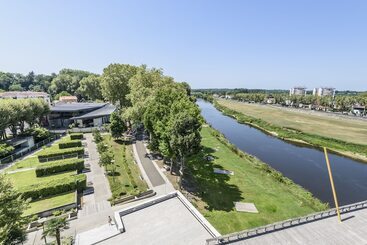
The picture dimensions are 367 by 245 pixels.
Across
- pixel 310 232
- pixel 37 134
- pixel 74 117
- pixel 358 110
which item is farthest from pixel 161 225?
pixel 358 110

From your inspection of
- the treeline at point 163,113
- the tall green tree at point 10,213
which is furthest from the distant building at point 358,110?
the tall green tree at point 10,213

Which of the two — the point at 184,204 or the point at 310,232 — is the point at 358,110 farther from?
the point at 184,204

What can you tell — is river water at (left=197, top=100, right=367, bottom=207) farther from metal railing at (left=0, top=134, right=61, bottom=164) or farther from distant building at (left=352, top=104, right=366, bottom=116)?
distant building at (left=352, top=104, right=366, bottom=116)

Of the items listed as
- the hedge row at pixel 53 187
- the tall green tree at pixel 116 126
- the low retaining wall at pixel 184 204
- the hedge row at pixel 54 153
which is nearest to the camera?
the low retaining wall at pixel 184 204

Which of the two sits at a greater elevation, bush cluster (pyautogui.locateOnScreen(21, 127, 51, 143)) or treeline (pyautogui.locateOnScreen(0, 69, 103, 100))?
treeline (pyautogui.locateOnScreen(0, 69, 103, 100))

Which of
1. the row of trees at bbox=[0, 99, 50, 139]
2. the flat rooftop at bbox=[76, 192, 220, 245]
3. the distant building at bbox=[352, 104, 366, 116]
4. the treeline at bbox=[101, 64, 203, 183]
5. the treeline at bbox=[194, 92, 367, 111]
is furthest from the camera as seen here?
the treeline at bbox=[194, 92, 367, 111]

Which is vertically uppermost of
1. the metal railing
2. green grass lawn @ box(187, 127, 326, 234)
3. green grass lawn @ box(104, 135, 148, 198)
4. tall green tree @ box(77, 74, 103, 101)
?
tall green tree @ box(77, 74, 103, 101)

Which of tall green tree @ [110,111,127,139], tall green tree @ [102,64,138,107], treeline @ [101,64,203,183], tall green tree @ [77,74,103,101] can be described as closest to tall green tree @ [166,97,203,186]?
treeline @ [101,64,203,183]

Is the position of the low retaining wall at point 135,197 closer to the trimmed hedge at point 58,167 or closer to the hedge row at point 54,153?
the trimmed hedge at point 58,167
